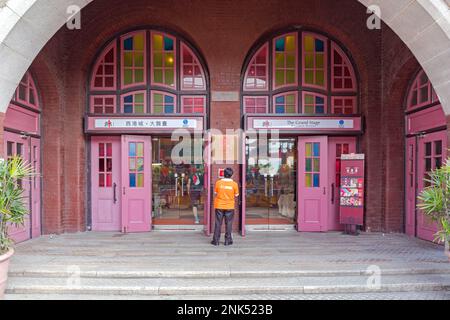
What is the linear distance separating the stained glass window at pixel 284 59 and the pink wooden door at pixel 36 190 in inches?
226

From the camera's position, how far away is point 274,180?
25.7 feet

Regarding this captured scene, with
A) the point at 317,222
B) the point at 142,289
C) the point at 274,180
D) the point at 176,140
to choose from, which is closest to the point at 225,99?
the point at 176,140

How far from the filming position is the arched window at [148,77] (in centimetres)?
751

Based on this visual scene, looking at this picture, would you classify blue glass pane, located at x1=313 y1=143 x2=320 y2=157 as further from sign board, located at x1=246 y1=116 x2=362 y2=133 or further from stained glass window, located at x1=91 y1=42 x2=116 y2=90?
stained glass window, located at x1=91 y1=42 x2=116 y2=90

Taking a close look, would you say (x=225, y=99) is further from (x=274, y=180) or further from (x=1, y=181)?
(x=1, y=181)

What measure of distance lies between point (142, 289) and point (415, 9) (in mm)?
5702

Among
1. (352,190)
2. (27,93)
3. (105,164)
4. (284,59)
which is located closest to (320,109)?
(284,59)

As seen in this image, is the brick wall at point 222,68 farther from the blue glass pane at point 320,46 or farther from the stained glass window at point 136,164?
the stained glass window at point 136,164

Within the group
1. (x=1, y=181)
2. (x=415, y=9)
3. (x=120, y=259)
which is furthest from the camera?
(x=120, y=259)

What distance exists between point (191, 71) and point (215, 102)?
105 cm

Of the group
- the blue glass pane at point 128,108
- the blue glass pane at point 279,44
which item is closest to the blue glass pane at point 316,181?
the blue glass pane at point 279,44

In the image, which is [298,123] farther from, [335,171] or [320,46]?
[320,46]

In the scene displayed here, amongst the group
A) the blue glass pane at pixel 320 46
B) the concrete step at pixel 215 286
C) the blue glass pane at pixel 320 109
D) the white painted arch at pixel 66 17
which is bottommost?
the concrete step at pixel 215 286

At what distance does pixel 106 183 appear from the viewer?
25.0 ft
